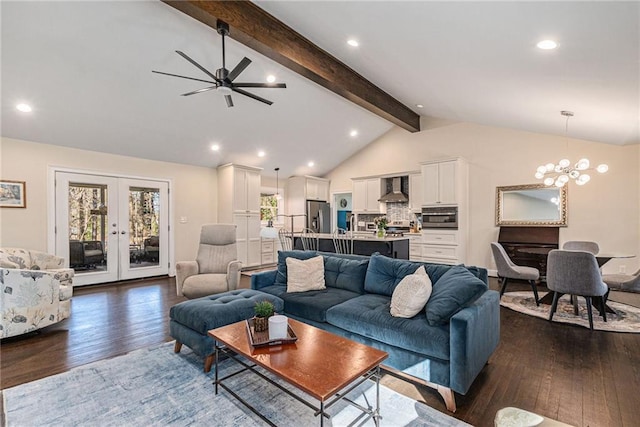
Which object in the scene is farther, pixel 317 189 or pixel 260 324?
pixel 317 189

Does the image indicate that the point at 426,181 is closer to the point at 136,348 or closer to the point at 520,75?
the point at 520,75

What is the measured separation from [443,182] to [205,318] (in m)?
5.61

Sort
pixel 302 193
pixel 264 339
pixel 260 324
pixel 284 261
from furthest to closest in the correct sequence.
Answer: pixel 302 193
pixel 284 261
pixel 260 324
pixel 264 339

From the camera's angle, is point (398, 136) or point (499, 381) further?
point (398, 136)

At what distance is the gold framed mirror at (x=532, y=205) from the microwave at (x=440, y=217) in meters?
0.84

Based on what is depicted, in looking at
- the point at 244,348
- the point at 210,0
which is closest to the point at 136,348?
the point at 244,348

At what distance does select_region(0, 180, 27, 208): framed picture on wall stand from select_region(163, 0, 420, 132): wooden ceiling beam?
167 inches

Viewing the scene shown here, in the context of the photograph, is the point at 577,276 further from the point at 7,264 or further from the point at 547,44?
the point at 7,264

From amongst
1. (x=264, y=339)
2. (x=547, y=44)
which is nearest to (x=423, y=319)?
(x=264, y=339)

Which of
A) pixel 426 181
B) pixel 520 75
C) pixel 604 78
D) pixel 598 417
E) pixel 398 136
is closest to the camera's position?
pixel 598 417

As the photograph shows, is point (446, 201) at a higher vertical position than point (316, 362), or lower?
higher

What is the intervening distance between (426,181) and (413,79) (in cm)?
293

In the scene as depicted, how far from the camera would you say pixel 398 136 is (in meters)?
7.66

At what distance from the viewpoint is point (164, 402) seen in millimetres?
2041
